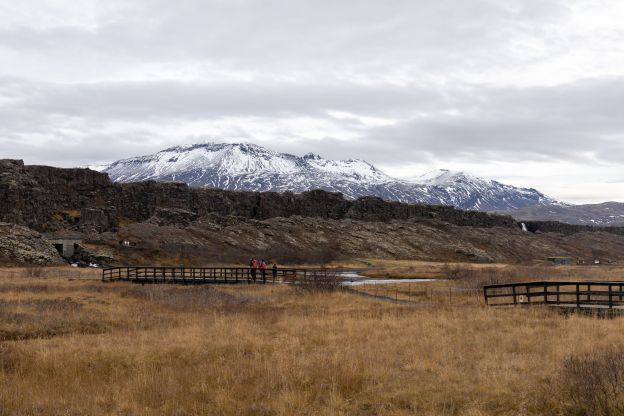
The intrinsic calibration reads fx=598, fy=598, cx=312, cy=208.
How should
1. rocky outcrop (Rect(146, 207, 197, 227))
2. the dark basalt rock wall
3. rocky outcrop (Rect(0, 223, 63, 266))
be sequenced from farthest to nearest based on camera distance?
rocky outcrop (Rect(146, 207, 197, 227)) → the dark basalt rock wall → rocky outcrop (Rect(0, 223, 63, 266))

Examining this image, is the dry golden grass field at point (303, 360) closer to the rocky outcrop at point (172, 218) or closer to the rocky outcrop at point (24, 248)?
the rocky outcrop at point (24, 248)

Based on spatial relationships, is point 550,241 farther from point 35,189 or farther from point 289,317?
point 289,317

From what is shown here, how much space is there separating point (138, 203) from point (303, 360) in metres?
119

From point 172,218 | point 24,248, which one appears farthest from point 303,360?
point 172,218

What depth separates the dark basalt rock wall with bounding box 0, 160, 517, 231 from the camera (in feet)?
349

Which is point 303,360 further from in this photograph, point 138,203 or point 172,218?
point 138,203

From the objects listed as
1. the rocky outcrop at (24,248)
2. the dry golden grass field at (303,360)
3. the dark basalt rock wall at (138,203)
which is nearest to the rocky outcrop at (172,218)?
the dark basalt rock wall at (138,203)

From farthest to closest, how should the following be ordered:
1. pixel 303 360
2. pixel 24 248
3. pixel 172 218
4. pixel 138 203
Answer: pixel 138 203 < pixel 172 218 < pixel 24 248 < pixel 303 360

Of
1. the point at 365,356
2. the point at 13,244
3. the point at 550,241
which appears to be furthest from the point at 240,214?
the point at 365,356

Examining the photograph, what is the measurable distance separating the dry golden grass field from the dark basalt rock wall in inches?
3333

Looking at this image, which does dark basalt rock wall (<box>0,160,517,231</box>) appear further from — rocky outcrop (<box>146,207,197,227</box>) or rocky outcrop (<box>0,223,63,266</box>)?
rocky outcrop (<box>0,223,63,266</box>)

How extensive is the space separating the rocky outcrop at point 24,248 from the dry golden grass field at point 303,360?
5041 cm

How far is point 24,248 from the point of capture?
7706cm

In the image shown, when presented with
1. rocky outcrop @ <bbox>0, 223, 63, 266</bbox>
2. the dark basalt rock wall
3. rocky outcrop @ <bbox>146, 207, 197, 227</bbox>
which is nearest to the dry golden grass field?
rocky outcrop @ <bbox>0, 223, 63, 266</bbox>
